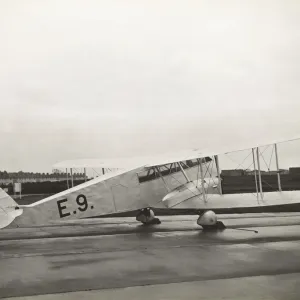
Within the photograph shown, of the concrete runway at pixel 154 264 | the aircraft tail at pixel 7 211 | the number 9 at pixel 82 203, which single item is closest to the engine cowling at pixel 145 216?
the concrete runway at pixel 154 264

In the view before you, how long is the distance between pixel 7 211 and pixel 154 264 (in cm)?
429

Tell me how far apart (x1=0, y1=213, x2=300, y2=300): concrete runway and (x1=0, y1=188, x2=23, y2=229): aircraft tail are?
68 cm

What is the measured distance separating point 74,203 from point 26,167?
1351 centimetres

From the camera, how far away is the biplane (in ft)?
38.2

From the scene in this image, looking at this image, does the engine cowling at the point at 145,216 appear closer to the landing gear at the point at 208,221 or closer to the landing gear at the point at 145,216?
the landing gear at the point at 145,216

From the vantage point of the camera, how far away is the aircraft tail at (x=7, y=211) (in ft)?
32.5

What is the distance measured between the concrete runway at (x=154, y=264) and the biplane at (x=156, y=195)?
28.6 inches

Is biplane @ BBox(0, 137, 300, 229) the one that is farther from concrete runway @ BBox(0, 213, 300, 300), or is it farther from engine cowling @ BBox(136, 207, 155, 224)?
concrete runway @ BBox(0, 213, 300, 300)

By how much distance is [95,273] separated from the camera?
7.16 metres

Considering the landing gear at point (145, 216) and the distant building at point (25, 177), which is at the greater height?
the distant building at point (25, 177)

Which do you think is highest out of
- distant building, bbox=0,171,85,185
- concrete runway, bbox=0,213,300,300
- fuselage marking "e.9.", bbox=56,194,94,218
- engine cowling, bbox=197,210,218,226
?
distant building, bbox=0,171,85,185

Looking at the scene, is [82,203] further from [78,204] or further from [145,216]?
[145,216]

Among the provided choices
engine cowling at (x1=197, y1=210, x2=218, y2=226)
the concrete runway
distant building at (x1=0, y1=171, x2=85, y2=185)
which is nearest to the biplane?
engine cowling at (x1=197, y1=210, x2=218, y2=226)

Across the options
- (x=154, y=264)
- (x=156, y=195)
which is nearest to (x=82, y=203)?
(x=156, y=195)
